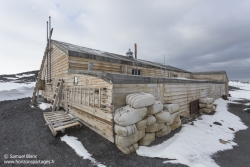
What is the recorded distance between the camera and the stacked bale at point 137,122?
4.56 m

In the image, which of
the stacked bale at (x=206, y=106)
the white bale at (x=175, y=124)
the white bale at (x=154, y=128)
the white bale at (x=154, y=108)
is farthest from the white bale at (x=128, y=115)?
the stacked bale at (x=206, y=106)

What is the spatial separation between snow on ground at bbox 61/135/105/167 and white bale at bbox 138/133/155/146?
6.06 feet

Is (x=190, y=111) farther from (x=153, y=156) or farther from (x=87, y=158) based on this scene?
(x=87, y=158)

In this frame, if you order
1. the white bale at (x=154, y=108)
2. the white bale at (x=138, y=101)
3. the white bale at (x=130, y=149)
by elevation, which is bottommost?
the white bale at (x=130, y=149)

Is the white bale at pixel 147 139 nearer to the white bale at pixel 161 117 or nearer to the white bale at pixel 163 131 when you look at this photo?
the white bale at pixel 163 131

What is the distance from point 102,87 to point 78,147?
268 centimetres

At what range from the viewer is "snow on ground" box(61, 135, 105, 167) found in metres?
4.45

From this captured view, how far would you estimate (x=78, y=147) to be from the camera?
518cm

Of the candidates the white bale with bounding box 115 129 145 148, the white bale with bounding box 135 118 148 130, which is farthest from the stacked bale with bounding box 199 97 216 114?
the white bale with bounding box 115 129 145 148

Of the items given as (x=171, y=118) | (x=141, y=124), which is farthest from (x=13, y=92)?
(x=171, y=118)

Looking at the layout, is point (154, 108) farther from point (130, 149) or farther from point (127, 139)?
point (130, 149)

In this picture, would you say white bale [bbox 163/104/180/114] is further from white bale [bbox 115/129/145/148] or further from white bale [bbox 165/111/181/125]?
white bale [bbox 115/129/145/148]

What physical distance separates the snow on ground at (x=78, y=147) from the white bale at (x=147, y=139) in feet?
6.06

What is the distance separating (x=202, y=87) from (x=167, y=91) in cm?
716
